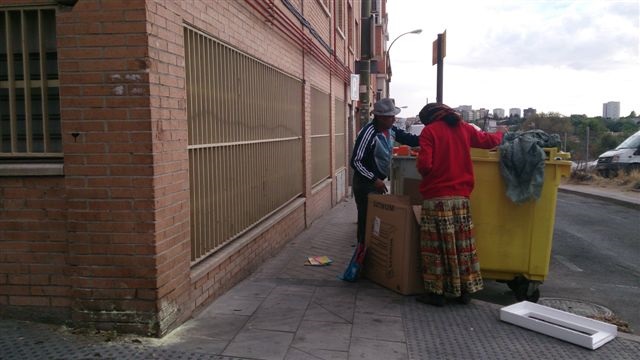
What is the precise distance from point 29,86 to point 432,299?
3.56 m

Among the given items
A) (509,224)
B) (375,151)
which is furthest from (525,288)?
(375,151)

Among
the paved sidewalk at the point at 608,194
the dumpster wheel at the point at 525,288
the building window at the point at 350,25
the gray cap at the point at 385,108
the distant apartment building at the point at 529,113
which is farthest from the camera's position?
the distant apartment building at the point at 529,113

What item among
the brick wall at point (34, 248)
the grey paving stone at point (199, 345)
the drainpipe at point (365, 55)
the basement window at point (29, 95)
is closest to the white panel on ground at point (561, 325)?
the grey paving stone at point (199, 345)

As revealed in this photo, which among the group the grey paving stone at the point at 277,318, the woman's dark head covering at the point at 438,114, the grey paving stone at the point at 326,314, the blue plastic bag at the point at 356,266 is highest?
the woman's dark head covering at the point at 438,114

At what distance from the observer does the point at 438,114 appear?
193 inches

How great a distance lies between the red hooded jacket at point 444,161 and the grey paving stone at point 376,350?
140 cm

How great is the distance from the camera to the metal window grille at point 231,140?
14.9 feet

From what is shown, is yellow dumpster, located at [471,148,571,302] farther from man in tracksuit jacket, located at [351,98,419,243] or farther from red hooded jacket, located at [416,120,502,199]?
man in tracksuit jacket, located at [351,98,419,243]

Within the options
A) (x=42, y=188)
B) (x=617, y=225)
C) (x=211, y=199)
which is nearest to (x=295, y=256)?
(x=211, y=199)

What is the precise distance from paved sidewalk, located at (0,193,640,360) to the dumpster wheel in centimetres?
60

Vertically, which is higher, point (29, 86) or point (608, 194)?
point (29, 86)

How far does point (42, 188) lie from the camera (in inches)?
151

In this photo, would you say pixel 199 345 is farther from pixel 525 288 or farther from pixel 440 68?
pixel 440 68

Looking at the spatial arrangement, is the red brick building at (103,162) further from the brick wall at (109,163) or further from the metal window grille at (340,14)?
the metal window grille at (340,14)
